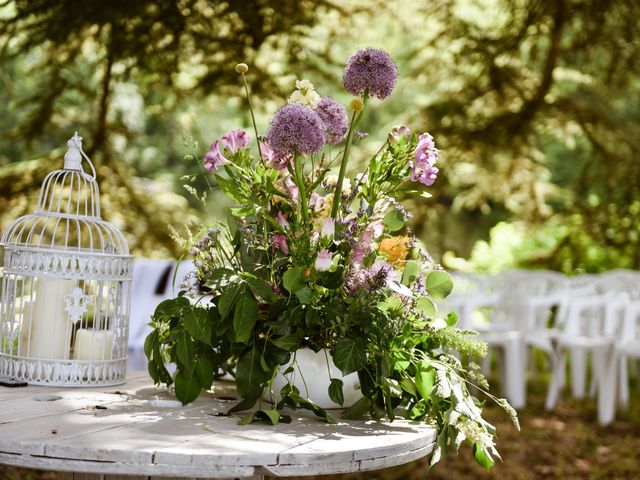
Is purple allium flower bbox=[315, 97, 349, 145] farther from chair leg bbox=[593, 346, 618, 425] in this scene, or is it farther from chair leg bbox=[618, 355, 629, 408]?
chair leg bbox=[618, 355, 629, 408]

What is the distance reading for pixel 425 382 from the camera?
1.68 meters

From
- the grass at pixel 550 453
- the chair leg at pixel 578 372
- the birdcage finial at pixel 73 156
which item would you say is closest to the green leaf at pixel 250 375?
the birdcage finial at pixel 73 156

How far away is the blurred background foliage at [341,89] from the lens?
15.5 feet

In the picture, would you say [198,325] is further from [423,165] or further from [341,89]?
[341,89]

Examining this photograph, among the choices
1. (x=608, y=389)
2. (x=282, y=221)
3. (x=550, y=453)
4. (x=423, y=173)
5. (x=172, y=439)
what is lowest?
(x=550, y=453)

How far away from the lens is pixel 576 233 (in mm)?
7301

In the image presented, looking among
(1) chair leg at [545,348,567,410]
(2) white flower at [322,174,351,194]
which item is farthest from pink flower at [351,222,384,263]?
(1) chair leg at [545,348,567,410]

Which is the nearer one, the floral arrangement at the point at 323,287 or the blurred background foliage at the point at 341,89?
the floral arrangement at the point at 323,287

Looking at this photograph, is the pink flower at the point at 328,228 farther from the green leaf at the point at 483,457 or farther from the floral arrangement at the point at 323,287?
the green leaf at the point at 483,457

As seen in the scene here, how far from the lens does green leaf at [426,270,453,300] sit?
5.86 ft

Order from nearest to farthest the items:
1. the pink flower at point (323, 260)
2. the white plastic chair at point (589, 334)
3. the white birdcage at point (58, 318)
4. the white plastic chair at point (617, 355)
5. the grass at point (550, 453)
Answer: the pink flower at point (323, 260), the white birdcage at point (58, 318), the grass at point (550, 453), the white plastic chair at point (617, 355), the white plastic chair at point (589, 334)

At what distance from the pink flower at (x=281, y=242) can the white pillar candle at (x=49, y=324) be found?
49 centimetres

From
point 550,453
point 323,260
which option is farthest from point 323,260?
point 550,453

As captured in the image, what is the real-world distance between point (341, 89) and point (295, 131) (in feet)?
11.6
